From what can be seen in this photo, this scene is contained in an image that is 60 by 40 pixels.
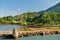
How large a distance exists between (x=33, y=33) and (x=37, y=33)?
5.04 feet

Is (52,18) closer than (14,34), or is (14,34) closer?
(14,34)

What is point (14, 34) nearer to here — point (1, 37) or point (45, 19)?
point (1, 37)

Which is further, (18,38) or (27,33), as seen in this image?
(27,33)

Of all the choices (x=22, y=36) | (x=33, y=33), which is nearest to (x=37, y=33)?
(x=33, y=33)

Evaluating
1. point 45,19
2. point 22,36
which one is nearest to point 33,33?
point 22,36

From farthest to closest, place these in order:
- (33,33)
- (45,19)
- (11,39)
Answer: (45,19) < (33,33) < (11,39)

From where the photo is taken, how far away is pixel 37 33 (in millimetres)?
73062

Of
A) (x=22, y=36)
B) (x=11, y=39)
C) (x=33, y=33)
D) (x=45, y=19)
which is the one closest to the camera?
(x=11, y=39)

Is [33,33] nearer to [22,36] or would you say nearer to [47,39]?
[22,36]

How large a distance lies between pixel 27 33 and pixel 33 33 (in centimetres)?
250

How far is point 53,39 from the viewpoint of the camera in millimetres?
62031

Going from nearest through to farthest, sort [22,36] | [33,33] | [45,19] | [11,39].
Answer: [11,39]
[22,36]
[33,33]
[45,19]

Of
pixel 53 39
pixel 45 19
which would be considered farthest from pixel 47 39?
pixel 45 19

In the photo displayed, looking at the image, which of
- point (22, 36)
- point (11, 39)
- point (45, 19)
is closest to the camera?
point (11, 39)
